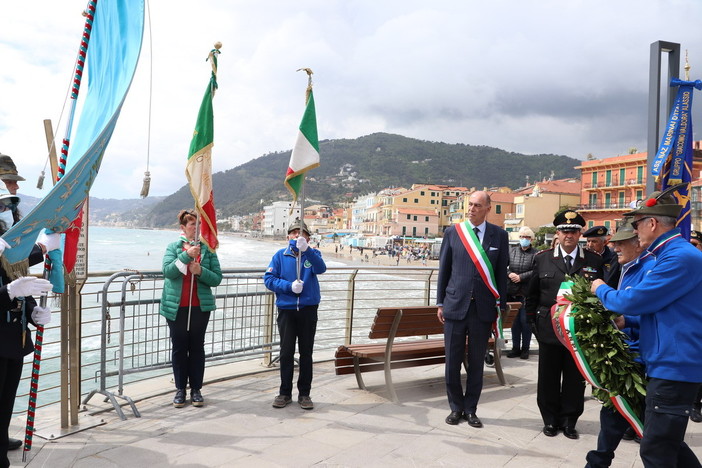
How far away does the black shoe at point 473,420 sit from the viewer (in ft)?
14.6

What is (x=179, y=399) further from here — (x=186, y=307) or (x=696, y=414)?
(x=696, y=414)

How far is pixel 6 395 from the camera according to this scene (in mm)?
3393

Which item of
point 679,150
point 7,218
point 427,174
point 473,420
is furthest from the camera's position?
point 427,174

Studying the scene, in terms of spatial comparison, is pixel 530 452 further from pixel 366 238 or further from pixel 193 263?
pixel 366 238

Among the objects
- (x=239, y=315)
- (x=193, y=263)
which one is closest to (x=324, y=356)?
(x=239, y=315)

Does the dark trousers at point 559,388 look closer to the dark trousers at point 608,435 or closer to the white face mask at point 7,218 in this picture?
the dark trousers at point 608,435

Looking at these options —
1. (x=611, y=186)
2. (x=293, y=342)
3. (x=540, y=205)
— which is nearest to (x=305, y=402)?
(x=293, y=342)

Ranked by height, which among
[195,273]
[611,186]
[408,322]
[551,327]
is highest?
[611,186]

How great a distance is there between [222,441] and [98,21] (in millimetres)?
3319

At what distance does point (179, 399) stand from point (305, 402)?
117 centimetres

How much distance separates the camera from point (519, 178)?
177m

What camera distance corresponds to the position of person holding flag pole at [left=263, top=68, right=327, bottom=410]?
4.82 meters

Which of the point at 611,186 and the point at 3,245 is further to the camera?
the point at 611,186

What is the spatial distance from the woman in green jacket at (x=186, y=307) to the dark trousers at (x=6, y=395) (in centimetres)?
146
